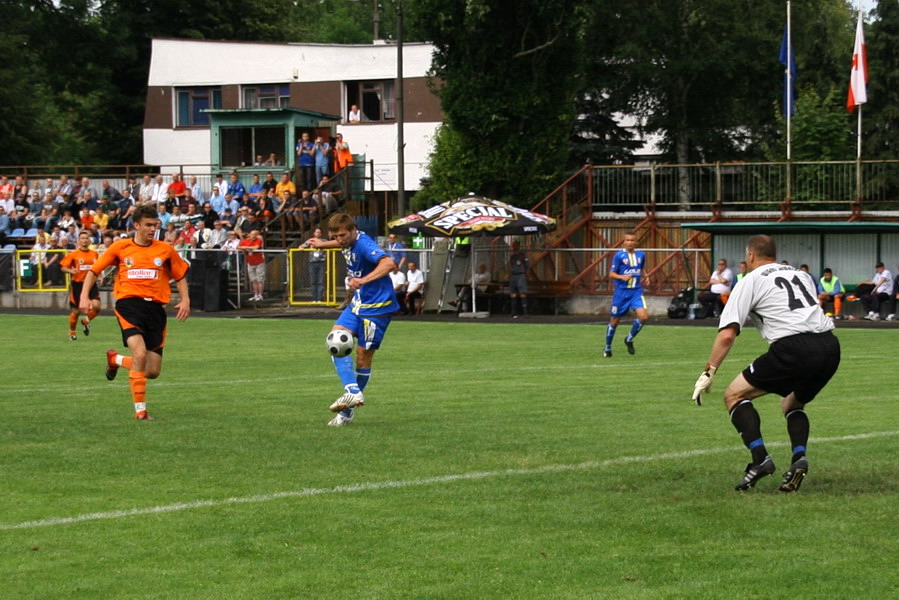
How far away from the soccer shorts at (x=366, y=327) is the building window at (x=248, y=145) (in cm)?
3861

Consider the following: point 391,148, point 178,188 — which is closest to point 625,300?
point 178,188

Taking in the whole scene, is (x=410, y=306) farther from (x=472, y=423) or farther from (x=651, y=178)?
(x=472, y=423)

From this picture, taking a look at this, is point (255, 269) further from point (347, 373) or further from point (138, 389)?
point (347, 373)

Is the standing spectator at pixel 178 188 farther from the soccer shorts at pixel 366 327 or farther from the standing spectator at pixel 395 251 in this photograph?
the soccer shorts at pixel 366 327

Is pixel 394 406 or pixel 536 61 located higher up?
A: pixel 536 61

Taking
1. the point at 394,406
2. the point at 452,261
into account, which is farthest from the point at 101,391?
the point at 452,261

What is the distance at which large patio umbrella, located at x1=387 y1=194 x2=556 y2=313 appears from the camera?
33688 millimetres

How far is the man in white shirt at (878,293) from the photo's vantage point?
31.2 metres

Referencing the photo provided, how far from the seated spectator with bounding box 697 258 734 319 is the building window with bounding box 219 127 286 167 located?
22.0 metres

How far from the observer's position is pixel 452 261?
3641 centimetres

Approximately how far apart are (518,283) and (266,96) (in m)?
23.9

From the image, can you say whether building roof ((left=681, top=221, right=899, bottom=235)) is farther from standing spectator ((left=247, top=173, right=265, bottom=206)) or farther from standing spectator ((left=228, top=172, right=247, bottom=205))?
standing spectator ((left=228, top=172, right=247, bottom=205))

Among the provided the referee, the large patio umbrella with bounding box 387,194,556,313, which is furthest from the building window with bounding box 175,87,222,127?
the referee

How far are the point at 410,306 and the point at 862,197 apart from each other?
40.0ft
